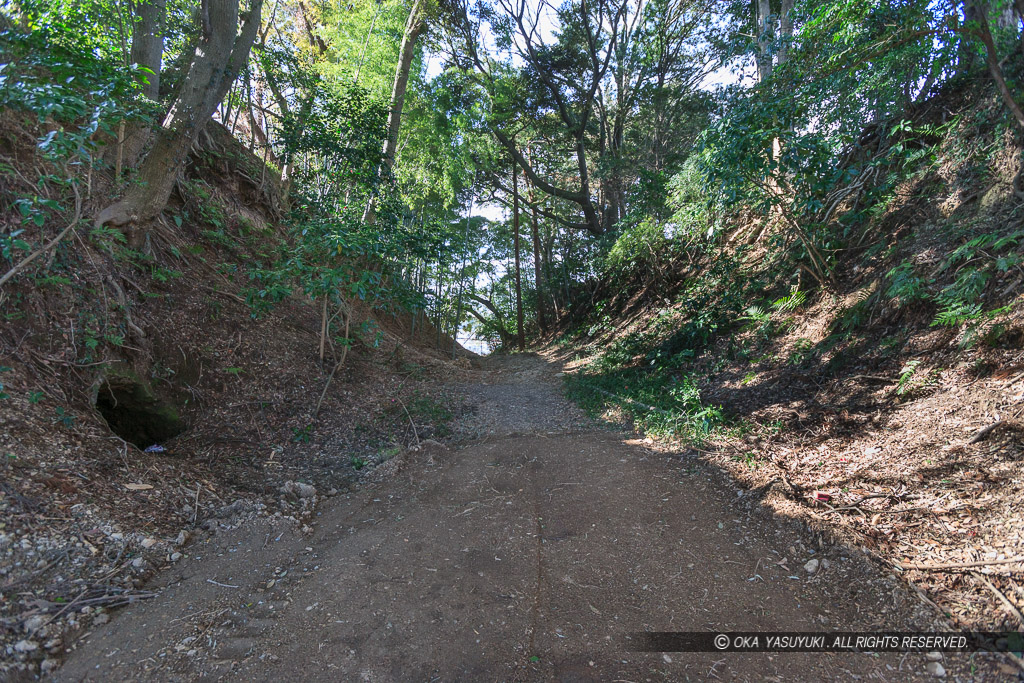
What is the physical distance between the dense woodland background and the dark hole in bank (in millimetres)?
22

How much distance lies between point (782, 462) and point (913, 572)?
127cm

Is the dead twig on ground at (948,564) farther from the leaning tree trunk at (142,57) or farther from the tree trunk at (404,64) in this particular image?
the tree trunk at (404,64)

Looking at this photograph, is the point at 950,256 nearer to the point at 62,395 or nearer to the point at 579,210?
the point at 62,395

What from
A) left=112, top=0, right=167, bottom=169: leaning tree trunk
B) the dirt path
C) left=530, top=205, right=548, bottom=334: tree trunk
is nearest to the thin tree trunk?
left=530, top=205, right=548, bottom=334: tree trunk

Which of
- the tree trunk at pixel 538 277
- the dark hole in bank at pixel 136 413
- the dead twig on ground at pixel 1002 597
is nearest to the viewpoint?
the dead twig on ground at pixel 1002 597

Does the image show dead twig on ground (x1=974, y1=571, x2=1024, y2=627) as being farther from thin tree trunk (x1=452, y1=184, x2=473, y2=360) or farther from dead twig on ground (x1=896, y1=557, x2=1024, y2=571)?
thin tree trunk (x1=452, y1=184, x2=473, y2=360)

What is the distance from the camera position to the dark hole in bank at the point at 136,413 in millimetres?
3988

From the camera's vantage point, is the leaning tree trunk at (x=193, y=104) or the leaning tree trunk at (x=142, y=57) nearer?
the leaning tree trunk at (x=193, y=104)

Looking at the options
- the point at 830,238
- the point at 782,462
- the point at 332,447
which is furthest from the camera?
the point at 830,238

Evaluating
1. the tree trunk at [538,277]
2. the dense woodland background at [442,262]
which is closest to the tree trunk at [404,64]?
the dense woodland background at [442,262]

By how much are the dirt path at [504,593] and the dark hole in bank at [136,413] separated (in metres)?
1.94

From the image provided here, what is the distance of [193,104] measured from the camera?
4312 mm

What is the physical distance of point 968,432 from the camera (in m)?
2.98

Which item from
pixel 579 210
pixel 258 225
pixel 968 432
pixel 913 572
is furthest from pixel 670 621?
pixel 579 210
